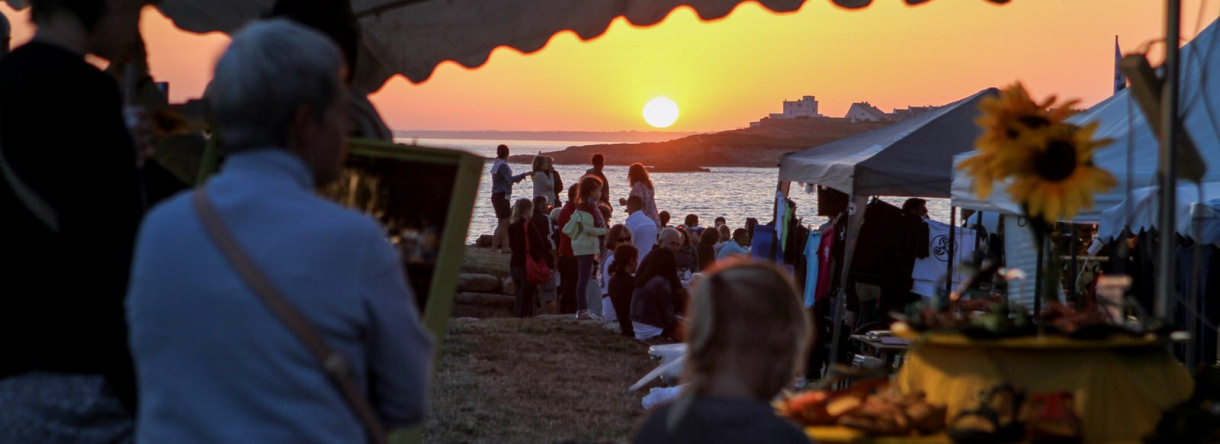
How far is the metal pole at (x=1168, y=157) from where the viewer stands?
330cm

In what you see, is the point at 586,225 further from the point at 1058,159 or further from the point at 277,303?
the point at 277,303

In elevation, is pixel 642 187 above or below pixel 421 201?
above

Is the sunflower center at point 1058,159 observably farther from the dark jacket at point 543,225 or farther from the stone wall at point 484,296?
the stone wall at point 484,296

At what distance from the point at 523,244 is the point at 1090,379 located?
37.5 ft

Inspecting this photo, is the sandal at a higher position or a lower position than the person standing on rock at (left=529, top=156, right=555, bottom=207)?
lower

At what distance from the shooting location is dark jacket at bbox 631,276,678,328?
1221 centimetres

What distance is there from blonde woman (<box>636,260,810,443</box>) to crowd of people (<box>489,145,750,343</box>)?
9.42 meters

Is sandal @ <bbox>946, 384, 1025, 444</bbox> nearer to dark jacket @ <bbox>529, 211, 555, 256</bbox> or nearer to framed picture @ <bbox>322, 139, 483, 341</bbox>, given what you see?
framed picture @ <bbox>322, 139, 483, 341</bbox>

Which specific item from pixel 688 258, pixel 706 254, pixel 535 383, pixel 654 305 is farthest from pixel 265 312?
pixel 688 258

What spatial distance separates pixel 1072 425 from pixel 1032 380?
0.56 feet

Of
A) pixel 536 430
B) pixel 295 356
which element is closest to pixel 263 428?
pixel 295 356

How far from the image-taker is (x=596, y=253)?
14781 mm

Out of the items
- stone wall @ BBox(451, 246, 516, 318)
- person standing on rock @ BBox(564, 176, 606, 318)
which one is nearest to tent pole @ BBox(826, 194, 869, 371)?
person standing on rock @ BBox(564, 176, 606, 318)

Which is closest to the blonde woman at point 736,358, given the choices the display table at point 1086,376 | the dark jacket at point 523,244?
the display table at point 1086,376
